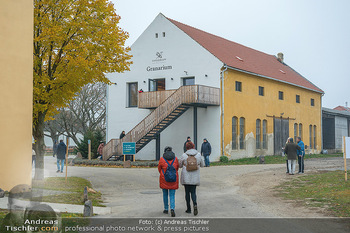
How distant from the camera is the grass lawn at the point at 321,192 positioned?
1066cm

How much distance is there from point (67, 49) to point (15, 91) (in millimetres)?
3525

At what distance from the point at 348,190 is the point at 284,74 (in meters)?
27.8

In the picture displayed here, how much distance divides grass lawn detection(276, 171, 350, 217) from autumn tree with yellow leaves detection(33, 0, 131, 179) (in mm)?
8502

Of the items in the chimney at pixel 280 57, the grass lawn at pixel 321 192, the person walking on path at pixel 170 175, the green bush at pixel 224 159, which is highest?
the chimney at pixel 280 57

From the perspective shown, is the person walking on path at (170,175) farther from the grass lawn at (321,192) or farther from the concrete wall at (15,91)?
the concrete wall at (15,91)

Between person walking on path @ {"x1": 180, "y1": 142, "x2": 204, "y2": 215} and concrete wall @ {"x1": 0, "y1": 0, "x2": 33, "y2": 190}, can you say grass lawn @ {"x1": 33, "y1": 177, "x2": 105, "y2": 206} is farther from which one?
person walking on path @ {"x1": 180, "y1": 142, "x2": 204, "y2": 215}

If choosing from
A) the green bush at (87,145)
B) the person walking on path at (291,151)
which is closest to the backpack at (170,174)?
the person walking on path at (291,151)

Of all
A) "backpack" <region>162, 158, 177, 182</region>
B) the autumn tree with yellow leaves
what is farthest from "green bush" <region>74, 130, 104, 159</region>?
"backpack" <region>162, 158, 177, 182</region>

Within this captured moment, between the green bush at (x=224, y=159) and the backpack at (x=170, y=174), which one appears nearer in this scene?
the backpack at (x=170, y=174)

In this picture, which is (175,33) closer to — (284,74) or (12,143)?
(284,74)

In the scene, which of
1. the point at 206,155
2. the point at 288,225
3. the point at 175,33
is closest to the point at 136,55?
the point at 175,33

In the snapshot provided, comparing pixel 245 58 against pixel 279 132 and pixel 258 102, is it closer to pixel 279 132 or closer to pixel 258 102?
pixel 258 102

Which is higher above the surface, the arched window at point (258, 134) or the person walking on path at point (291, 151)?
the arched window at point (258, 134)

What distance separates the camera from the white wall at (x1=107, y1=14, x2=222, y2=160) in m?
29.4
